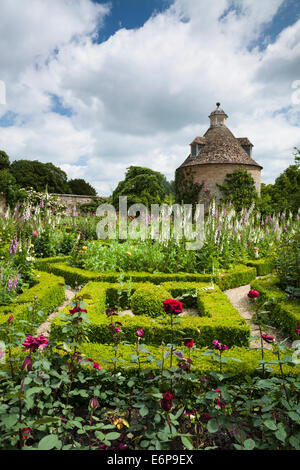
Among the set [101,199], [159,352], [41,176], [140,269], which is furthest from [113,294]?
[41,176]

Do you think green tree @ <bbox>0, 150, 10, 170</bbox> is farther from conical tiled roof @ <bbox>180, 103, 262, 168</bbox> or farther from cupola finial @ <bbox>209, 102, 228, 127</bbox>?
cupola finial @ <bbox>209, 102, 228, 127</bbox>

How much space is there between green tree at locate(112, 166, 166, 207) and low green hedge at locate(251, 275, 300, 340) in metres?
10.5

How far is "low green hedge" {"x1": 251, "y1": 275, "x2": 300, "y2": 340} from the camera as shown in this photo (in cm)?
441

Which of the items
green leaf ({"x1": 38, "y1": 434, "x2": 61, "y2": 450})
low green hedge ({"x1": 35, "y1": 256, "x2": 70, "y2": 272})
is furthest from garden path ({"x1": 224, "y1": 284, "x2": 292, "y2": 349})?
low green hedge ({"x1": 35, "y1": 256, "x2": 70, "y2": 272})

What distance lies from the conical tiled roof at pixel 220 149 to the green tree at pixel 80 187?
24875mm

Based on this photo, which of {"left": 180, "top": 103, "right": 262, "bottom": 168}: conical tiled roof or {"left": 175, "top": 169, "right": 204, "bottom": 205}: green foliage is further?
{"left": 175, "top": 169, "right": 204, "bottom": 205}: green foliage

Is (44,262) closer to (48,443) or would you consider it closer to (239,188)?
(48,443)

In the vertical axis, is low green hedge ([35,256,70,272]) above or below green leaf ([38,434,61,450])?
above

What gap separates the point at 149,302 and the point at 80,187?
134 feet

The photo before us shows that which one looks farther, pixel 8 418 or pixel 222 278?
pixel 222 278

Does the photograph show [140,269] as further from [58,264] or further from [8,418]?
[8,418]

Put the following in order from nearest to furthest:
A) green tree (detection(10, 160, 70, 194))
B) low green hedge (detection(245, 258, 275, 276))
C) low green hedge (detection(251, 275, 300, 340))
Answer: low green hedge (detection(251, 275, 300, 340)) → low green hedge (detection(245, 258, 275, 276)) → green tree (detection(10, 160, 70, 194))

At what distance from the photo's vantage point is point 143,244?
7.94m

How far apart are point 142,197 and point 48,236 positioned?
797 cm
